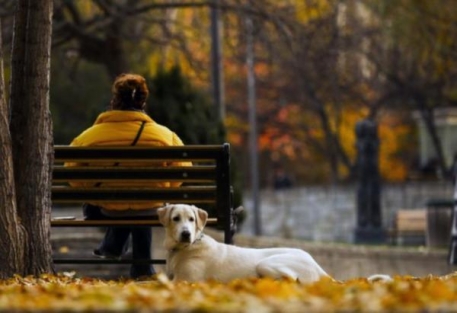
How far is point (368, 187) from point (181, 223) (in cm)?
2474

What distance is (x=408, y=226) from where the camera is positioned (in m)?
36.4

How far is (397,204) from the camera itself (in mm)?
46312

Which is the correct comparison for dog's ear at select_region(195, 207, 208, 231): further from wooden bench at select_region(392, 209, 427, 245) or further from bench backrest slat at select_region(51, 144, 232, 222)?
wooden bench at select_region(392, 209, 427, 245)

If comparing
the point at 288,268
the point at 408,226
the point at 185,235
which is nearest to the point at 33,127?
the point at 185,235

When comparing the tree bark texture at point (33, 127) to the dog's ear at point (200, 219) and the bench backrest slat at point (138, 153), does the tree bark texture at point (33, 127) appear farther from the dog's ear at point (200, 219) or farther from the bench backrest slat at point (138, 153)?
the dog's ear at point (200, 219)

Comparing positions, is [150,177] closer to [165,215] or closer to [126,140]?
[126,140]

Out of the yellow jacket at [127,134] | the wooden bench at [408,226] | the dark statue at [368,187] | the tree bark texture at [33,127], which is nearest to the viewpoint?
the tree bark texture at [33,127]

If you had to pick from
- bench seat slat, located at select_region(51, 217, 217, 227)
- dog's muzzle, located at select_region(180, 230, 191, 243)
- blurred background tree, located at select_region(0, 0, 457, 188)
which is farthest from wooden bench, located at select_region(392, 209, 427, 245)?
dog's muzzle, located at select_region(180, 230, 191, 243)

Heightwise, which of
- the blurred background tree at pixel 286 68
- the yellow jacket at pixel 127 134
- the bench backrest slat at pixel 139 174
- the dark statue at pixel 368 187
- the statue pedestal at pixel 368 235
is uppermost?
the blurred background tree at pixel 286 68

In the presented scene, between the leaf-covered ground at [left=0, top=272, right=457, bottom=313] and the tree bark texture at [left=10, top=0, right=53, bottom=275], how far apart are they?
2972 millimetres

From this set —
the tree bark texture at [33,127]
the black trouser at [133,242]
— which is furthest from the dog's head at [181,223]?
the black trouser at [133,242]

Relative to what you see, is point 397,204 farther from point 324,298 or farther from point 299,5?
point 324,298

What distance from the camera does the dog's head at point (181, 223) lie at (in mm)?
11711

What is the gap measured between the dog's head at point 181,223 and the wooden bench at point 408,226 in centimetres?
2398
